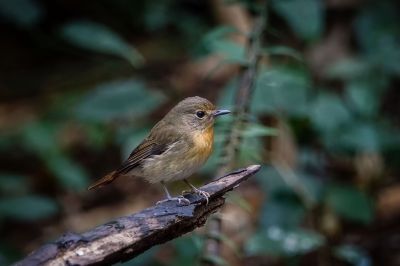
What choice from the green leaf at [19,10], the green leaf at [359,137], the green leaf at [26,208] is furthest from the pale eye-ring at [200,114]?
the green leaf at [19,10]

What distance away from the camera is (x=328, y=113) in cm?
494

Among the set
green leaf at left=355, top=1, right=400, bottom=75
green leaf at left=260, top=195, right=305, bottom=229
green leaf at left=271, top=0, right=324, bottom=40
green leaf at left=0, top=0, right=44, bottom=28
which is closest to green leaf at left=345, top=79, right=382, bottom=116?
green leaf at left=355, top=1, right=400, bottom=75

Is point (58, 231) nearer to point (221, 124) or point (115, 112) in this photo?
point (115, 112)

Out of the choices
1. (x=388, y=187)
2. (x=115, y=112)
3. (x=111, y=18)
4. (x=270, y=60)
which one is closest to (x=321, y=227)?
(x=388, y=187)

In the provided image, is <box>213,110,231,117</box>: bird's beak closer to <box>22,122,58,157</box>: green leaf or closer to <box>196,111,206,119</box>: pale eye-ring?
<box>196,111,206,119</box>: pale eye-ring

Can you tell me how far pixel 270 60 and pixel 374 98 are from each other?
1.06m

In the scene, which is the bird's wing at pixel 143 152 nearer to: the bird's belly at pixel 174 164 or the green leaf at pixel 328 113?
the bird's belly at pixel 174 164

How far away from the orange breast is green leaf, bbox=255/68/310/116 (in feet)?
1.64

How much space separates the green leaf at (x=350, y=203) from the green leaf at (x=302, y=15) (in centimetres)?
114

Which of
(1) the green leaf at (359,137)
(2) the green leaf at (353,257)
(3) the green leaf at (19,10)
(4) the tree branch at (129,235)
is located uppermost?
(3) the green leaf at (19,10)

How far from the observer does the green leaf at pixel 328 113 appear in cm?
493

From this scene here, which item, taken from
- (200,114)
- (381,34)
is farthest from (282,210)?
(381,34)

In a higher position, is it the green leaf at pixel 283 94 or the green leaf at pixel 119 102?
the green leaf at pixel 119 102

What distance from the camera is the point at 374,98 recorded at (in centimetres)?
500
